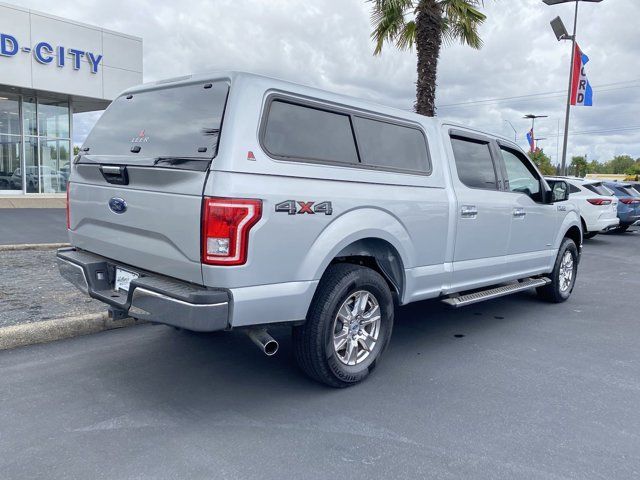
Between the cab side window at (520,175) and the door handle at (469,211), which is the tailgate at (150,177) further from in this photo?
the cab side window at (520,175)

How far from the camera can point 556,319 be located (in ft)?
20.1

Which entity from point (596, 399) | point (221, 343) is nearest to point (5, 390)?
point (221, 343)

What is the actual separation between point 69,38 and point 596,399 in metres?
20.2

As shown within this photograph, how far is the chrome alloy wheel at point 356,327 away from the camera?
3836mm

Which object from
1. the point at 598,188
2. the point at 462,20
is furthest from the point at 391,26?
the point at 598,188

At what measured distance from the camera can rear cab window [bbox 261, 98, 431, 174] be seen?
344 centimetres

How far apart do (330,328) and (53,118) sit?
20759 mm

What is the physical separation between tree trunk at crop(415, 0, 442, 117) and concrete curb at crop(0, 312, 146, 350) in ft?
30.1

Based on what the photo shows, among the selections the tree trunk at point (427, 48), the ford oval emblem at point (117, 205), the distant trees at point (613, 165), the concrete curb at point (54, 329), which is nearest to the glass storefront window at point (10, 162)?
the tree trunk at point (427, 48)

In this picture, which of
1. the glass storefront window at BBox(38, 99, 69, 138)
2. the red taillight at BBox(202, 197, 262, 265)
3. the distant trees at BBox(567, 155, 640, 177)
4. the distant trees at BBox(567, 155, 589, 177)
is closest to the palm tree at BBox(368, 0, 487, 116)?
the red taillight at BBox(202, 197, 262, 265)

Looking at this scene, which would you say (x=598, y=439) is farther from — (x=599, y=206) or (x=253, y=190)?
(x=599, y=206)

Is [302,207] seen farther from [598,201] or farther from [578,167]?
[578,167]

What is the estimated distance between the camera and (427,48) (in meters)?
11.8

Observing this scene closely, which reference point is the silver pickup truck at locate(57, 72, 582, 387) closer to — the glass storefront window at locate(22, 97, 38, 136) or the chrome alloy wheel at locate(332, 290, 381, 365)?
the chrome alloy wheel at locate(332, 290, 381, 365)
